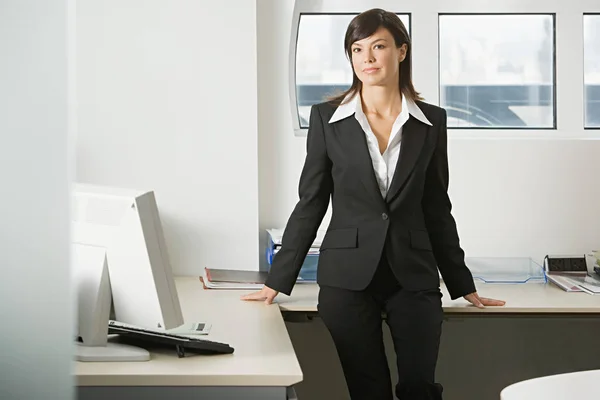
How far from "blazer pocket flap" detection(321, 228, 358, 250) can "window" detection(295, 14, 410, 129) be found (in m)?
1.02

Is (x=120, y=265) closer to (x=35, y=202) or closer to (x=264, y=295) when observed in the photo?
(x=264, y=295)

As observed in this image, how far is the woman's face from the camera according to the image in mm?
2461

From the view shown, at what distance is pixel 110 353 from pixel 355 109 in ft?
3.61

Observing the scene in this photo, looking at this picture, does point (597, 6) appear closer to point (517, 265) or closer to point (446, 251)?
point (517, 265)

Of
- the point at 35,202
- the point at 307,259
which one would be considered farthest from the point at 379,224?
the point at 35,202

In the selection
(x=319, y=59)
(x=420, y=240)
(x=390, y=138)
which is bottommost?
(x=420, y=240)

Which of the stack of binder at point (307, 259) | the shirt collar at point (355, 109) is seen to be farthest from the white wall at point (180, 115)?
the shirt collar at point (355, 109)

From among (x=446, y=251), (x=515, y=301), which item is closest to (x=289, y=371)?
(x=446, y=251)

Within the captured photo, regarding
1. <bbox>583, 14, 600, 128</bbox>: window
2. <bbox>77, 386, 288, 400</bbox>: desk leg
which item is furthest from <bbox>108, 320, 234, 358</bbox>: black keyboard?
<bbox>583, 14, 600, 128</bbox>: window

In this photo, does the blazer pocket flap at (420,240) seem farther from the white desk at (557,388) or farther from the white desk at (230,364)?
the white desk at (557,388)

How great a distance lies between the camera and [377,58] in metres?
2.46

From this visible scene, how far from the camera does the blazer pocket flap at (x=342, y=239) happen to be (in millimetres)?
2402

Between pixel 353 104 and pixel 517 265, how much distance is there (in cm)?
112

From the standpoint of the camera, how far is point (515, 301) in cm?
271
